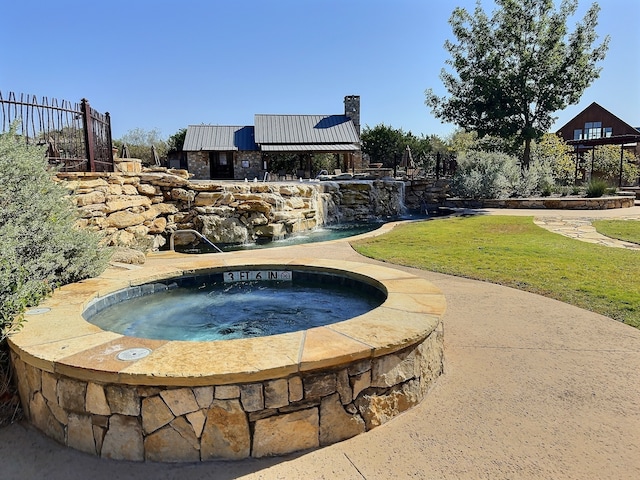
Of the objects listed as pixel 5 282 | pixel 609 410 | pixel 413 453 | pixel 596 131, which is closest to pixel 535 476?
pixel 413 453

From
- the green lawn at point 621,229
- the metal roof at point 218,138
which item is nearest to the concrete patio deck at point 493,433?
the green lawn at point 621,229

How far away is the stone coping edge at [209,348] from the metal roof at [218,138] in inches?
1015

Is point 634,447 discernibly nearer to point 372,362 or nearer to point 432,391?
point 432,391

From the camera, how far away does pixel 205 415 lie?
99.0 inches

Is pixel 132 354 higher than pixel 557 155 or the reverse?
the reverse

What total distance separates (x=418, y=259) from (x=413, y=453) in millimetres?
5286

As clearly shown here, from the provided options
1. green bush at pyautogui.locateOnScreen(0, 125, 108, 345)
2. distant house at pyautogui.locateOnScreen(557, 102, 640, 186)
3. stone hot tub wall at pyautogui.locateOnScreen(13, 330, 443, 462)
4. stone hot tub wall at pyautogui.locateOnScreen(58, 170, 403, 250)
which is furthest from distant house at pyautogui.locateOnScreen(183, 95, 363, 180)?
stone hot tub wall at pyautogui.locateOnScreen(13, 330, 443, 462)

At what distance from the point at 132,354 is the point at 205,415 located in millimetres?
654

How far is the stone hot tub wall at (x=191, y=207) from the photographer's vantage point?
8594 millimetres

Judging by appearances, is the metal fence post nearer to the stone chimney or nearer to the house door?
the house door

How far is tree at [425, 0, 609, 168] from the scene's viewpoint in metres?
17.6

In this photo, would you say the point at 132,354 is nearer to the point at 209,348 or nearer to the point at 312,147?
the point at 209,348

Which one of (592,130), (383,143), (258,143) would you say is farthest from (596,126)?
(258,143)

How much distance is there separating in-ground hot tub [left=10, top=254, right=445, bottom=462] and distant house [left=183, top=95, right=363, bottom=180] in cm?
2506
